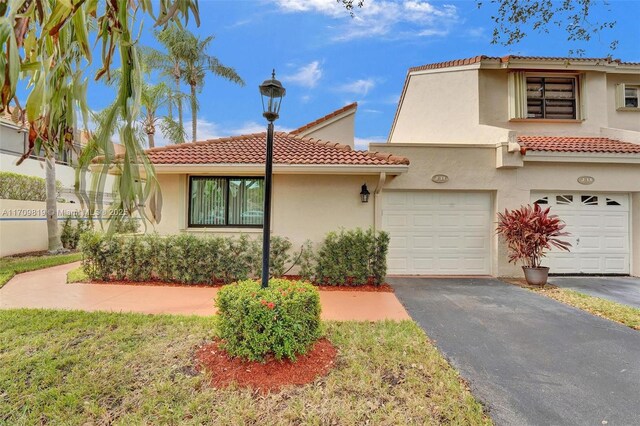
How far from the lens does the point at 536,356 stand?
13.8 feet

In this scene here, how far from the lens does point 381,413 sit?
2.94 metres

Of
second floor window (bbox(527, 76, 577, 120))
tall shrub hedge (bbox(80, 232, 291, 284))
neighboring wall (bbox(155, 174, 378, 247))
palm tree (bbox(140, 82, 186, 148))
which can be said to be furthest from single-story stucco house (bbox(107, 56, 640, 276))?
palm tree (bbox(140, 82, 186, 148))

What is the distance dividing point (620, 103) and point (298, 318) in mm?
15661

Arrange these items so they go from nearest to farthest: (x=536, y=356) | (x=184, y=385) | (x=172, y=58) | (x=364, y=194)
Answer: (x=184, y=385)
(x=536, y=356)
(x=364, y=194)
(x=172, y=58)

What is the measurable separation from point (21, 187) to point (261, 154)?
39.7ft

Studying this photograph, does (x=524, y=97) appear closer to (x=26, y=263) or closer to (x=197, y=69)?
(x=197, y=69)

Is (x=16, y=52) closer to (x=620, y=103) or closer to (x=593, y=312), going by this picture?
(x=593, y=312)

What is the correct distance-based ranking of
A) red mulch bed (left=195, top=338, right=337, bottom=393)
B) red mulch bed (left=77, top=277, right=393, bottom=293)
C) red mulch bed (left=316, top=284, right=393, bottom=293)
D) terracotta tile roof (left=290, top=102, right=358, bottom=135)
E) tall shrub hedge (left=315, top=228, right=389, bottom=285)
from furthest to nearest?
1. terracotta tile roof (left=290, top=102, right=358, bottom=135)
2. tall shrub hedge (left=315, top=228, right=389, bottom=285)
3. red mulch bed (left=77, top=277, right=393, bottom=293)
4. red mulch bed (left=316, top=284, right=393, bottom=293)
5. red mulch bed (left=195, top=338, right=337, bottom=393)

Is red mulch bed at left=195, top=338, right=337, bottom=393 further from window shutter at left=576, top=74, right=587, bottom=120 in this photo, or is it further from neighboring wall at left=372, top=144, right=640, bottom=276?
window shutter at left=576, top=74, right=587, bottom=120

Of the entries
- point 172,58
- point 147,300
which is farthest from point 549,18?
point 172,58

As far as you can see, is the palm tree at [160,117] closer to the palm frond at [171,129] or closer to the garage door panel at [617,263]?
the palm frond at [171,129]

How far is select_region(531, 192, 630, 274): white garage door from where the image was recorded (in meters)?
9.34

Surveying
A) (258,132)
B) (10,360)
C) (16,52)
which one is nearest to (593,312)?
(16,52)

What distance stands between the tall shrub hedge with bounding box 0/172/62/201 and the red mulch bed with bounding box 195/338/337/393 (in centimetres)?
1448
